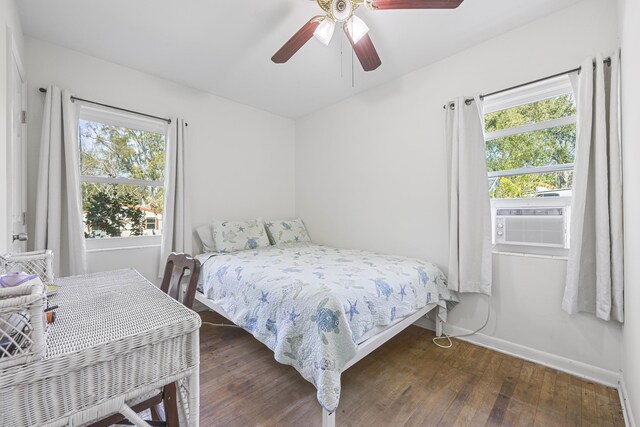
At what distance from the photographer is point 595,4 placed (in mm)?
1771

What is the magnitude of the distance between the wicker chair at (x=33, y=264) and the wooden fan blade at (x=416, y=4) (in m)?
2.13

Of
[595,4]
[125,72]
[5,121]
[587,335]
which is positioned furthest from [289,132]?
[587,335]

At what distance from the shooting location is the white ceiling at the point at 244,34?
186 centimetres

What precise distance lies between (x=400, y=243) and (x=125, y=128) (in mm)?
A: 2996

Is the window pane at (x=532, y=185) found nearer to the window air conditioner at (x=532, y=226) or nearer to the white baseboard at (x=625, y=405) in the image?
the window air conditioner at (x=532, y=226)

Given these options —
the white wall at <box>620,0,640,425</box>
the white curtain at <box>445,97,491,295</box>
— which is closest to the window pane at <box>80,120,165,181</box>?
the white curtain at <box>445,97,491,295</box>

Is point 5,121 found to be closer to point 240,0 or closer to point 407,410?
point 240,0

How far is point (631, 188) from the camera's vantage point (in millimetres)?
1371

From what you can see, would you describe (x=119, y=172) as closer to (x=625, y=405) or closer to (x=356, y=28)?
(x=356, y=28)

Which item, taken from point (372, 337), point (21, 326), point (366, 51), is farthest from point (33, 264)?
point (366, 51)

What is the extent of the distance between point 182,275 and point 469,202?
85.5 inches

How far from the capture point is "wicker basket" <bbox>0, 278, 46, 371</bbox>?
0.56m

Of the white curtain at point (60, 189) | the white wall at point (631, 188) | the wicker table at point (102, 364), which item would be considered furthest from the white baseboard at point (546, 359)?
the white curtain at point (60, 189)

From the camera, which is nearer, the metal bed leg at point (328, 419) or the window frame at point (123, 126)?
the metal bed leg at point (328, 419)
